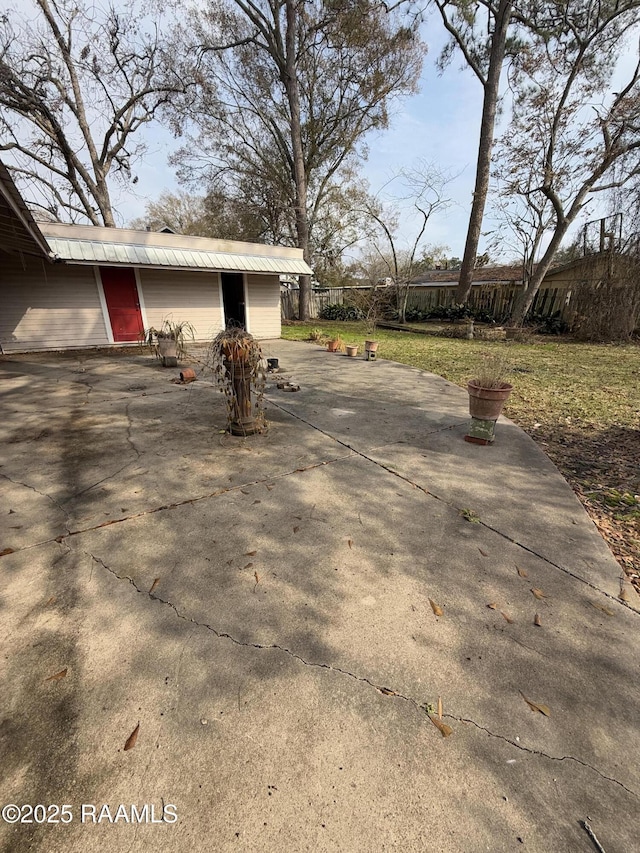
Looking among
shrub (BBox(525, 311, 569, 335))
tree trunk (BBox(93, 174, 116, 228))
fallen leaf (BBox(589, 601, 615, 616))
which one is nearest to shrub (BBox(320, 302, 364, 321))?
shrub (BBox(525, 311, 569, 335))

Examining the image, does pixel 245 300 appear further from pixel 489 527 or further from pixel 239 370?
pixel 489 527

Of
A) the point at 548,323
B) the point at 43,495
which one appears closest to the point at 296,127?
the point at 548,323

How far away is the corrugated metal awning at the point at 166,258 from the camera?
8.54 m

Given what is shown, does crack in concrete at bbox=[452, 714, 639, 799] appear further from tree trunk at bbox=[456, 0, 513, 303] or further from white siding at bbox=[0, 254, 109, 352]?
tree trunk at bbox=[456, 0, 513, 303]

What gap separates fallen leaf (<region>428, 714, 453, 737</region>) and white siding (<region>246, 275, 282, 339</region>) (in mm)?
11897

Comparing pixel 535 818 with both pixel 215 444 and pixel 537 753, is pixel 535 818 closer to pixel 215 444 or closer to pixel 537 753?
pixel 537 753

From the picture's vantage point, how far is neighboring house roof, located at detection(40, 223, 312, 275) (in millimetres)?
8617

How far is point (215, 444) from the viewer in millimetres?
3980

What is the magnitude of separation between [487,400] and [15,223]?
23.9 ft

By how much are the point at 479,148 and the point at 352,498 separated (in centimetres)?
1657

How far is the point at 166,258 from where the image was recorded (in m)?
9.71

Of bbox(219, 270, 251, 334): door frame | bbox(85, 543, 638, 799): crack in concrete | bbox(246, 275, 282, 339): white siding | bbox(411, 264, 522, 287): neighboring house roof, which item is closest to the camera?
bbox(85, 543, 638, 799): crack in concrete

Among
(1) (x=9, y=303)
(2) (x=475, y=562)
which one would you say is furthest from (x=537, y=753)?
(1) (x=9, y=303)

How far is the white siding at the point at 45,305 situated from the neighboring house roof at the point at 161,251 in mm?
776
